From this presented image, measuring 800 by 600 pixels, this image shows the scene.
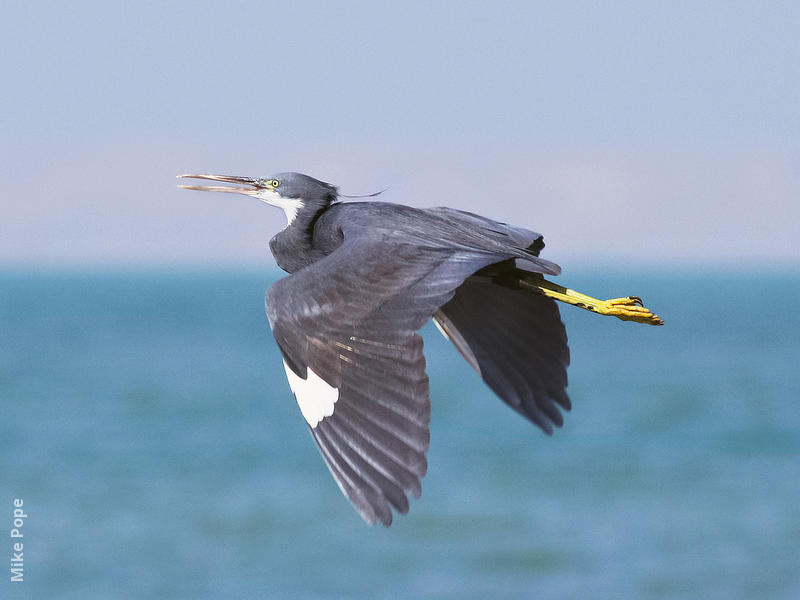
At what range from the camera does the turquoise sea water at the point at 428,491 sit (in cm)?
2689

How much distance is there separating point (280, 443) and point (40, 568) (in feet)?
46.6

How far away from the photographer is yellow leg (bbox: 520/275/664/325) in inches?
272

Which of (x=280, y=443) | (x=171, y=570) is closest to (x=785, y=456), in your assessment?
(x=280, y=443)

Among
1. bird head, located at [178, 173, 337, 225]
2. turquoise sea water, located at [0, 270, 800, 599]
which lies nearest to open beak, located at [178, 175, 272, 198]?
bird head, located at [178, 173, 337, 225]

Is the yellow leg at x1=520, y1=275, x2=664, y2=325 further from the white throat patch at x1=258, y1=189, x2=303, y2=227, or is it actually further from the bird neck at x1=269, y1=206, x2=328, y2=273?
the white throat patch at x1=258, y1=189, x2=303, y2=227

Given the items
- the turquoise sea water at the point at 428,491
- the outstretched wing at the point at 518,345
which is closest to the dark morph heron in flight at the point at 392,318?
the outstretched wing at the point at 518,345

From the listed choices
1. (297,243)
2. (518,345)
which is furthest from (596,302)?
(297,243)

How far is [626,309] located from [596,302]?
0.16 meters

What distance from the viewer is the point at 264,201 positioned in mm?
7414

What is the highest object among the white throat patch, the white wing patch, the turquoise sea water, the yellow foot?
the white throat patch

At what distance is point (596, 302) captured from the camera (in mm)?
7016

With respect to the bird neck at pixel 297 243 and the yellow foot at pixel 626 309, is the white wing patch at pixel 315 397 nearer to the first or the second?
the bird neck at pixel 297 243

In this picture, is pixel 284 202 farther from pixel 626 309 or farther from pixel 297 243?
pixel 626 309

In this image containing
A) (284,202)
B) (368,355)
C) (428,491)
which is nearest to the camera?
(368,355)
